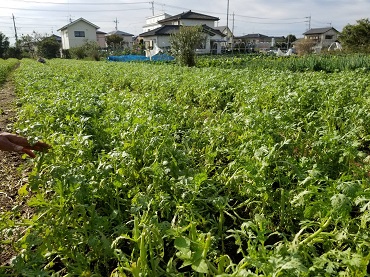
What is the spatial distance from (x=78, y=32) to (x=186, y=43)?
43.1 meters

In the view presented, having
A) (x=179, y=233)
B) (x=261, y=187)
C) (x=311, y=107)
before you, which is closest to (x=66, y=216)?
(x=179, y=233)

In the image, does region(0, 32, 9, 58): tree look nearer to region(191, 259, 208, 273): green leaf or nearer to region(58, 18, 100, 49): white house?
region(58, 18, 100, 49): white house

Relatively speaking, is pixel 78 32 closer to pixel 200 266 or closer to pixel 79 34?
pixel 79 34

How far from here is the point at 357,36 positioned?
29.8 m

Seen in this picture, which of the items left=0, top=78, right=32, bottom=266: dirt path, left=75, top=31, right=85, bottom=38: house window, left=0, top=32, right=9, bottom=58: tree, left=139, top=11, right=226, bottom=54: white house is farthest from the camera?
left=75, top=31, right=85, bottom=38: house window

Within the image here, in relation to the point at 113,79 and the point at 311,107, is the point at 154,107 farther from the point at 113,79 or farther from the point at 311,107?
the point at 113,79

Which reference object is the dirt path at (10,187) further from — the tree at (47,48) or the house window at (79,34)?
the house window at (79,34)

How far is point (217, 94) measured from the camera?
21.0ft

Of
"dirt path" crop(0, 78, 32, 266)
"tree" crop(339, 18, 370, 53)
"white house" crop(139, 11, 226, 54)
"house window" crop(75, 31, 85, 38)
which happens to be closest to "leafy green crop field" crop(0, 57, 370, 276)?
"dirt path" crop(0, 78, 32, 266)

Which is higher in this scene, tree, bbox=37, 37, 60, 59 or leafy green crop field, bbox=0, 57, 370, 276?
tree, bbox=37, 37, 60, 59

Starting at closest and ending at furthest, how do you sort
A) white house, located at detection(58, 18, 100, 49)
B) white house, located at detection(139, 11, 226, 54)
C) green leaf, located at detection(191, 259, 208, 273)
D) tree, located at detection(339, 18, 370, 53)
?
green leaf, located at detection(191, 259, 208, 273) < tree, located at detection(339, 18, 370, 53) < white house, located at detection(139, 11, 226, 54) < white house, located at detection(58, 18, 100, 49)

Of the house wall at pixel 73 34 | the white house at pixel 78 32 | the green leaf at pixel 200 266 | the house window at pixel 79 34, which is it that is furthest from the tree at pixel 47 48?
the green leaf at pixel 200 266

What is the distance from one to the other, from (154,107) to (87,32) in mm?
59304

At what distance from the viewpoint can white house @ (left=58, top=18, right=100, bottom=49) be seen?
56.1 meters
